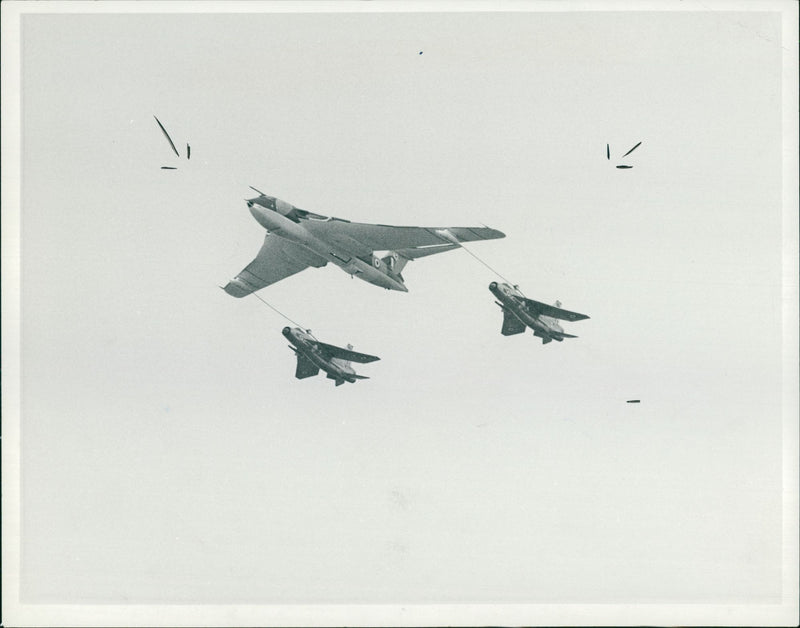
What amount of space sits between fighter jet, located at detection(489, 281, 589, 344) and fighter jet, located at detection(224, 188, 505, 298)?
4.75ft

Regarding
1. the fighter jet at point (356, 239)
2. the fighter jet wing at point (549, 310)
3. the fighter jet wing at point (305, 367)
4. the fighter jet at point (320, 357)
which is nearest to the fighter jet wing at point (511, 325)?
the fighter jet wing at point (549, 310)

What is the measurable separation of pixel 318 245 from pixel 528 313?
15.1 feet

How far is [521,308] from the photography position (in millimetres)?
21406

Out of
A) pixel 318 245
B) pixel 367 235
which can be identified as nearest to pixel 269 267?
pixel 318 245

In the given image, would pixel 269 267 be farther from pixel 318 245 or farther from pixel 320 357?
pixel 320 357

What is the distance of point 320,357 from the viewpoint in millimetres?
21938

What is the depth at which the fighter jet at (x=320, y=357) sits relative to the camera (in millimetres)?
21766

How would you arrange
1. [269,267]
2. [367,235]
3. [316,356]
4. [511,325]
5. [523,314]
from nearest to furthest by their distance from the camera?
1. [367,235]
2. [523,314]
3. [511,325]
4. [316,356]
5. [269,267]

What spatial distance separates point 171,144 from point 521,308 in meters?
7.80

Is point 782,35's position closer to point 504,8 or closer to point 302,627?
point 504,8

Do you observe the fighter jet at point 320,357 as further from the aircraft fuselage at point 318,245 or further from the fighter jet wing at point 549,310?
the fighter jet wing at point 549,310

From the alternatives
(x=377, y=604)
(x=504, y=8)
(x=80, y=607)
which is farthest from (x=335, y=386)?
(x=504, y=8)

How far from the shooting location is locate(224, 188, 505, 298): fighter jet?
20.7 metres

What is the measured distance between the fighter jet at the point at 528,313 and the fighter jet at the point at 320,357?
10.3ft
